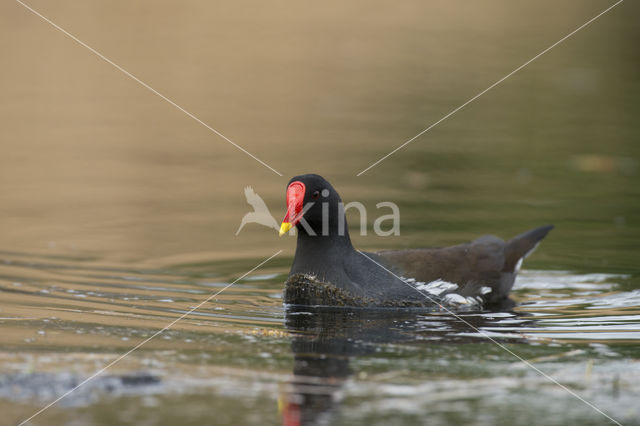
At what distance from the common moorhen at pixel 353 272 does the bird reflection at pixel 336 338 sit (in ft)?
0.46

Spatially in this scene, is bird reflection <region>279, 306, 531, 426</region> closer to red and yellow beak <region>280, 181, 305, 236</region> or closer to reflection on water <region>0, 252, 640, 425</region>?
reflection on water <region>0, 252, 640, 425</region>

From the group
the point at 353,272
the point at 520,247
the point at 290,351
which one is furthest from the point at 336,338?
the point at 520,247

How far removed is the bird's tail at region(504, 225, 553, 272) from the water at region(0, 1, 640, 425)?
0.25 meters

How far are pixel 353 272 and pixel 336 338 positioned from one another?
1082 millimetres

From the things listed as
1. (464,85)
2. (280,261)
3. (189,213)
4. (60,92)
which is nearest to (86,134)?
(60,92)

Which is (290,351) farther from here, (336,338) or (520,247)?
(520,247)

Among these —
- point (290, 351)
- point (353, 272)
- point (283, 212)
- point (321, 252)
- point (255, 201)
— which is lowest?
point (290, 351)

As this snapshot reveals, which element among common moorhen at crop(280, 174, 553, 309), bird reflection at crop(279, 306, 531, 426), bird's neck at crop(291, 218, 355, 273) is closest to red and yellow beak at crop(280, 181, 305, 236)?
common moorhen at crop(280, 174, 553, 309)

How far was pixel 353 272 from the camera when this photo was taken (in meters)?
6.61

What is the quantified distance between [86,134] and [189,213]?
394cm

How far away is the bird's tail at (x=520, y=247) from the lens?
733 cm

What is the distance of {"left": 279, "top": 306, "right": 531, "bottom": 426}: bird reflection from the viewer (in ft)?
13.9

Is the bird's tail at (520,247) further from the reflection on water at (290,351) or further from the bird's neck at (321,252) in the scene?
the bird's neck at (321,252)

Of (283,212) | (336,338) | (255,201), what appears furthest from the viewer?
(255,201)
